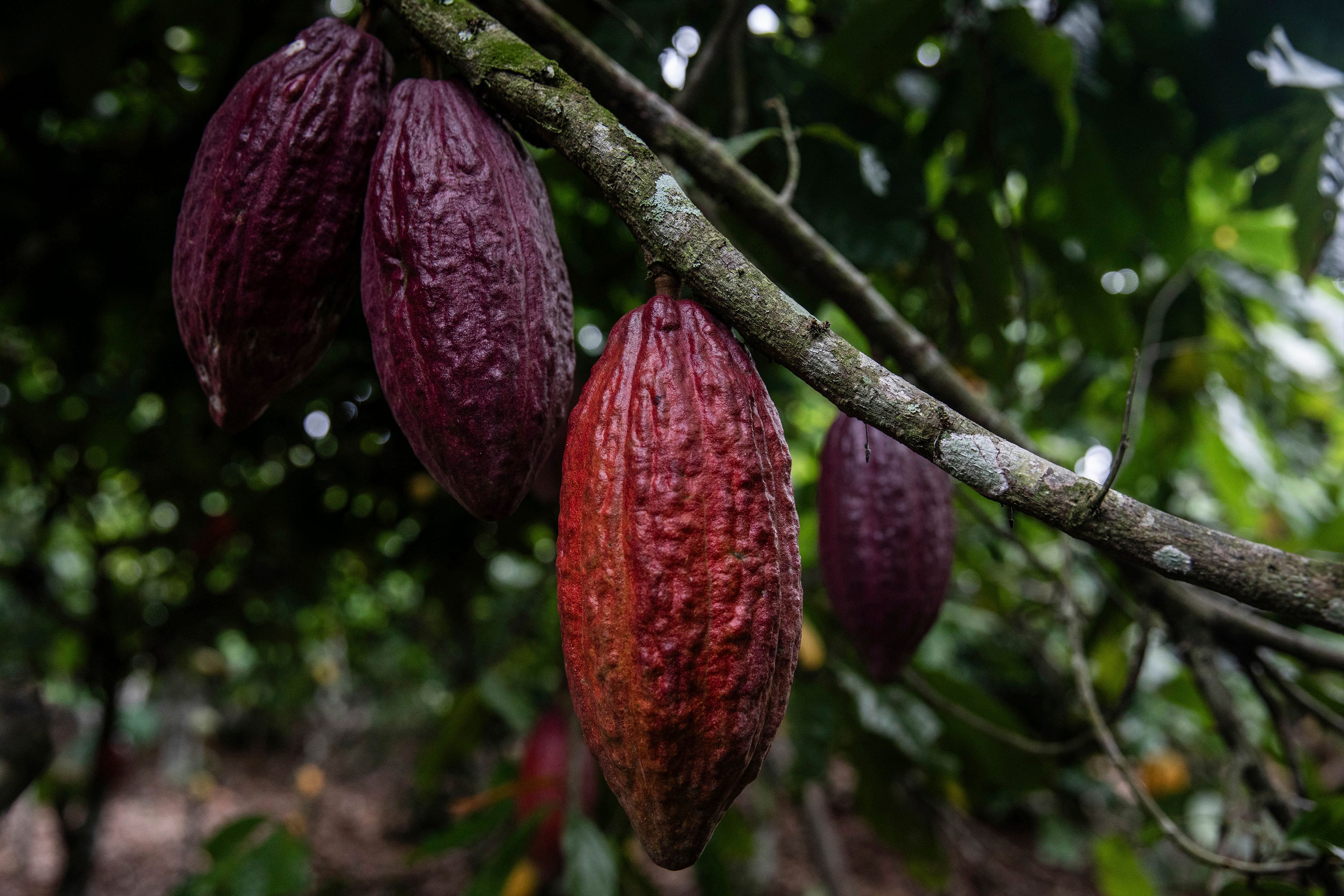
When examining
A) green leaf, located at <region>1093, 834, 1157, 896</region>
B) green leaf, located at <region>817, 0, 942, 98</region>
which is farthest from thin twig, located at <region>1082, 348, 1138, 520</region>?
green leaf, located at <region>1093, 834, 1157, 896</region>

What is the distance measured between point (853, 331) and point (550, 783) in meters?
1.61

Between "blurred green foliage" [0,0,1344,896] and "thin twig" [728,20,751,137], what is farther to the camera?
"blurred green foliage" [0,0,1344,896]

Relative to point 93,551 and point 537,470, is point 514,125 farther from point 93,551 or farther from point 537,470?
point 93,551

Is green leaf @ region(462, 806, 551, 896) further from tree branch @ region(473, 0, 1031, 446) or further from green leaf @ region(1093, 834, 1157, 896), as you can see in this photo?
green leaf @ region(1093, 834, 1157, 896)

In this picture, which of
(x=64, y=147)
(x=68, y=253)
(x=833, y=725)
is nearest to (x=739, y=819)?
(x=833, y=725)

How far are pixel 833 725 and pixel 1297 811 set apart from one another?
33.8 inches

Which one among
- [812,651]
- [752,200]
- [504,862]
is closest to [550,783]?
[504,862]

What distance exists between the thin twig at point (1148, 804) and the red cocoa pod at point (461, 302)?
2.89ft

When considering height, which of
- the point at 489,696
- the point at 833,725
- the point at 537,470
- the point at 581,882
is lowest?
the point at 489,696

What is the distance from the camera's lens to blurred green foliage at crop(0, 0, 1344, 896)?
56.0 inches

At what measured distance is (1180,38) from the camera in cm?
150

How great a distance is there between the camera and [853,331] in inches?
99.4

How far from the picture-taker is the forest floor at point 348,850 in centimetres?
465

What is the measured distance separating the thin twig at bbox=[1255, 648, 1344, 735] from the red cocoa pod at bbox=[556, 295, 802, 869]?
104 cm
